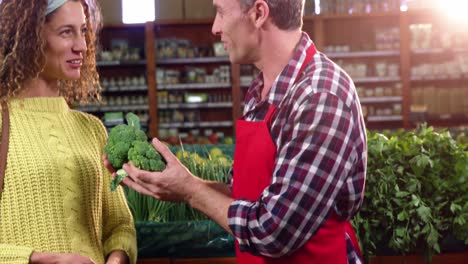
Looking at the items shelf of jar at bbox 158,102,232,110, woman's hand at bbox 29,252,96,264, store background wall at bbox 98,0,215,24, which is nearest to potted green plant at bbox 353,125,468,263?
woman's hand at bbox 29,252,96,264

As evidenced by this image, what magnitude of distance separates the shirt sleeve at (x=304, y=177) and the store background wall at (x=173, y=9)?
779 centimetres

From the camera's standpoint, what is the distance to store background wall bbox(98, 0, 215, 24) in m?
9.30

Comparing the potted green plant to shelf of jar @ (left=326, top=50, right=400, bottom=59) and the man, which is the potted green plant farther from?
shelf of jar @ (left=326, top=50, right=400, bottom=59)

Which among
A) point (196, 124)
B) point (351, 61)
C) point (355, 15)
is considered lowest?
point (196, 124)

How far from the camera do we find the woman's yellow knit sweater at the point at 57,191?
1838 millimetres

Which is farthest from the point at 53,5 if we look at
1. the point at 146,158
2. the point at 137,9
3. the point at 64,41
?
the point at 137,9

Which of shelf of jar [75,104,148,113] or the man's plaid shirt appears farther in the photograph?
shelf of jar [75,104,148,113]

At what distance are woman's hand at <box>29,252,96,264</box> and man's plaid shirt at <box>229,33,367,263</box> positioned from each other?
1.79 feet

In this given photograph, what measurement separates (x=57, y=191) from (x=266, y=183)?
0.66 meters

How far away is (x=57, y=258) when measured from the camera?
1825 mm

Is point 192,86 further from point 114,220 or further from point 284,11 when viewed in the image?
point 284,11

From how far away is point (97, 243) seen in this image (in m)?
2.04

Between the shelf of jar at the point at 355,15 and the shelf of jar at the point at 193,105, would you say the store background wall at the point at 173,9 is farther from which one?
the shelf of jar at the point at 355,15

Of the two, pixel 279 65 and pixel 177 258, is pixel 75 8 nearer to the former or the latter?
pixel 279 65
